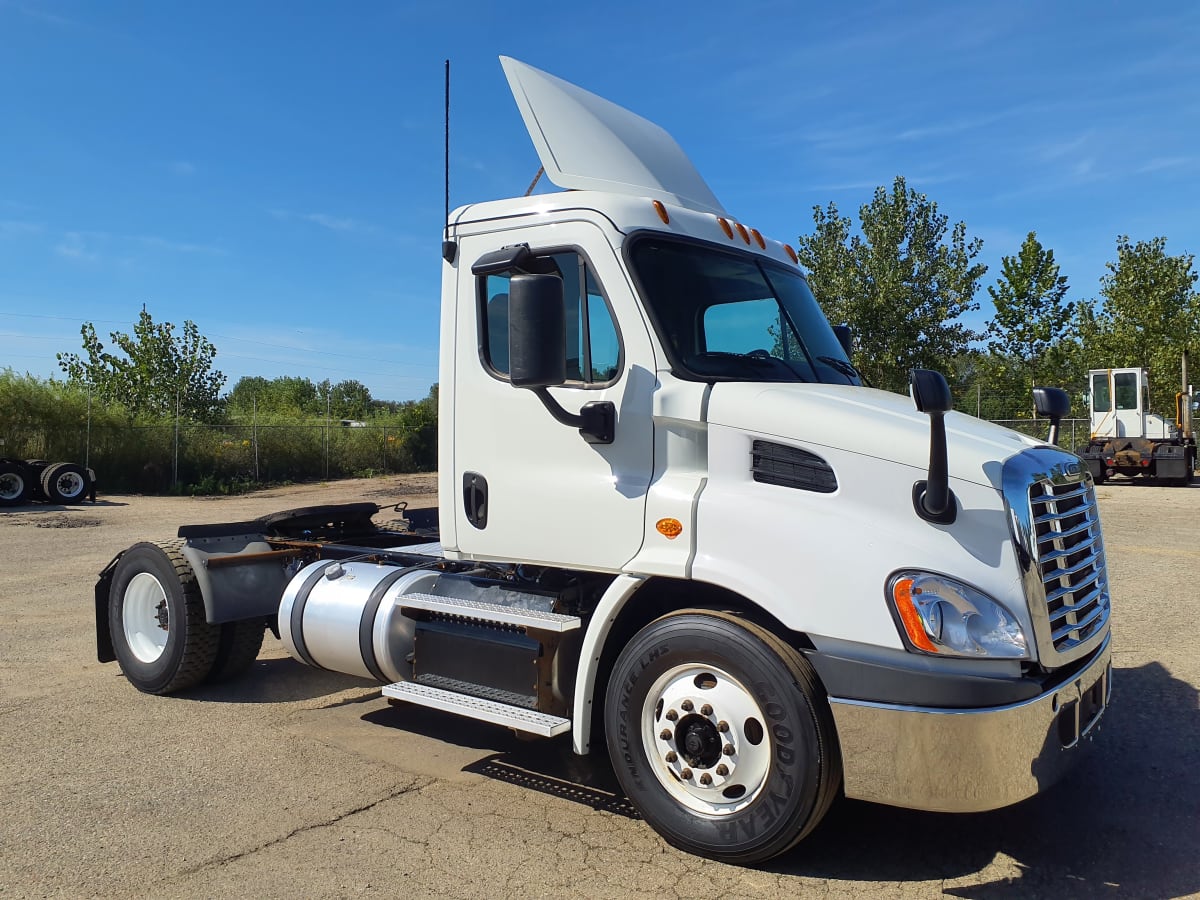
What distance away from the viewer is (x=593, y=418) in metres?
4.08

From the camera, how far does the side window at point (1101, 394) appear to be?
83.5 ft

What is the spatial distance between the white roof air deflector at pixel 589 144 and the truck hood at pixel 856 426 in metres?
1.30

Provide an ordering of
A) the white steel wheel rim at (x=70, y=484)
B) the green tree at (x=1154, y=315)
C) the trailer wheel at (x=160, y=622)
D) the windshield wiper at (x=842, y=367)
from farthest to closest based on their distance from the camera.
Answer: the green tree at (x=1154, y=315) → the white steel wheel rim at (x=70, y=484) → the trailer wheel at (x=160, y=622) → the windshield wiper at (x=842, y=367)

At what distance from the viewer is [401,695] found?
4.77 metres

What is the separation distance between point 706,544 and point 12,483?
74.2ft

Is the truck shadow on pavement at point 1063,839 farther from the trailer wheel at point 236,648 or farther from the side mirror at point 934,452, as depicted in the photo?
the trailer wheel at point 236,648

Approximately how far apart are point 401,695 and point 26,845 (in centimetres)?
170

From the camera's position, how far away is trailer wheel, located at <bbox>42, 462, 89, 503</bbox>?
21797 mm

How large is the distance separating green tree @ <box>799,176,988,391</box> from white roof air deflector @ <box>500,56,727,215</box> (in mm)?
22955

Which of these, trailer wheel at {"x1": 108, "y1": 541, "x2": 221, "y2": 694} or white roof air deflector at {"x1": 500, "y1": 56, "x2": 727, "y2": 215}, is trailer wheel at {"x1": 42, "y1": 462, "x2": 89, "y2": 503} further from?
white roof air deflector at {"x1": 500, "y1": 56, "x2": 727, "y2": 215}

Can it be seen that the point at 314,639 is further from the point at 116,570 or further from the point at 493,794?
the point at 116,570

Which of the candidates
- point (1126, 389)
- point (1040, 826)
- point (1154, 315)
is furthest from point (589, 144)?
point (1154, 315)

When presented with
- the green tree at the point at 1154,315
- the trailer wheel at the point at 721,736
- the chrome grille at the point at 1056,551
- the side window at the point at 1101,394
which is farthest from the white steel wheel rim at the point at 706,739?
the green tree at the point at 1154,315

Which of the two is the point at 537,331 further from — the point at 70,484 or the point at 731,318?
the point at 70,484
